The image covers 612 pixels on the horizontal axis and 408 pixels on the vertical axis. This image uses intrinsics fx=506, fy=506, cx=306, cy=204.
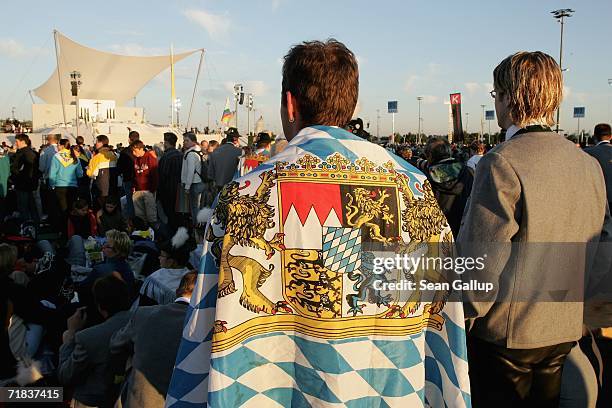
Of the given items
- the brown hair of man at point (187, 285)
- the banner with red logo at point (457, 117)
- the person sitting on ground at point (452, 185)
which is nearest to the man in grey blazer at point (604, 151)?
the person sitting on ground at point (452, 185)

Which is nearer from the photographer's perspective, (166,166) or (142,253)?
(142,253)

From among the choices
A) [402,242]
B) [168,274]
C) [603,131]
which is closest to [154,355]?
[168,274]

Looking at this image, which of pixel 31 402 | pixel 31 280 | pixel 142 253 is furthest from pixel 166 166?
pixel 31 402

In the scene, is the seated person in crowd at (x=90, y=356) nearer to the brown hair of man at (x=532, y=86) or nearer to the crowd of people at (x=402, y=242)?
the crowd of people at (x=402, y=242)

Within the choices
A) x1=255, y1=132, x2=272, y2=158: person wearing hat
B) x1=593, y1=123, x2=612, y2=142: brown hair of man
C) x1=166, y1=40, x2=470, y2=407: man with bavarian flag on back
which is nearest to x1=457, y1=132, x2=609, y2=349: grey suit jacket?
x1=166, y1=40, x2=470, y2=407: man with bavarian flag on back

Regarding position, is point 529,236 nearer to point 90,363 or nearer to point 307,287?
point 307,287

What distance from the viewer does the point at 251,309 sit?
1411 mm

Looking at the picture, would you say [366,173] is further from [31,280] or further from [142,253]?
[142,253]

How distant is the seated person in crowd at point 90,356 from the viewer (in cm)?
304

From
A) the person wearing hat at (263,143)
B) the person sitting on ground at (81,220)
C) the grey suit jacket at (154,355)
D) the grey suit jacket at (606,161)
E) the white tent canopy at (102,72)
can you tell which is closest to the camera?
the grey suit jacket at (154,355)

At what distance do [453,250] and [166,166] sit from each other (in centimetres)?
764

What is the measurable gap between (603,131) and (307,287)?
6.35 m

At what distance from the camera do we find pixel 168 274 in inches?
153

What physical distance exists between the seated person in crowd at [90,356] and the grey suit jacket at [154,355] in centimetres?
53
